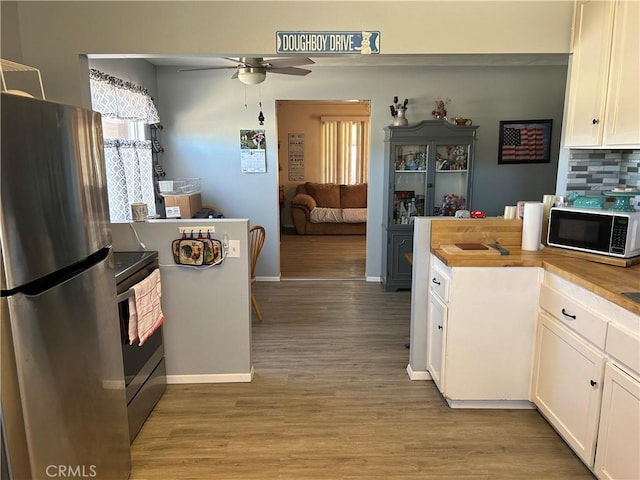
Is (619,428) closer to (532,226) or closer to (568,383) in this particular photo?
(568,383)

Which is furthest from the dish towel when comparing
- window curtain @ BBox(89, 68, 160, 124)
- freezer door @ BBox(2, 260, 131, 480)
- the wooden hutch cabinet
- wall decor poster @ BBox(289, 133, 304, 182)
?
wall decor poster @ BBox(289, 133, 304, 182)

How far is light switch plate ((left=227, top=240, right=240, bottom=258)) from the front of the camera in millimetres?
2830

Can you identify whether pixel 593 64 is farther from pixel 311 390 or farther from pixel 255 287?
pixel 255 287

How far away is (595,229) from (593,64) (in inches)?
36.6

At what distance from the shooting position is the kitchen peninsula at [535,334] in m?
1.85

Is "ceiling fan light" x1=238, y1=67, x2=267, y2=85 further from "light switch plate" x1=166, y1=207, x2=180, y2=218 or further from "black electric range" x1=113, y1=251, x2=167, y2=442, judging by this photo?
"black electric range" x1=113, y1=251, x2=167, y2=442

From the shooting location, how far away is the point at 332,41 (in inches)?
101

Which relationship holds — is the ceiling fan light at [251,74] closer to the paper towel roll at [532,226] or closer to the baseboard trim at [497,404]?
the paper towel roll at [532,226]

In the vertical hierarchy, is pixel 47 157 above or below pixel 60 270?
above

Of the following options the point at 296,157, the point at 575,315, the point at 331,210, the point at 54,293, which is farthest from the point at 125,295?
the point at 296,157

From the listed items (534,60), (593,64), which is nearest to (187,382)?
(593,64)

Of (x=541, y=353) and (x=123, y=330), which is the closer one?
(x=123, y=330)

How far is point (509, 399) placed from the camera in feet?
8.54

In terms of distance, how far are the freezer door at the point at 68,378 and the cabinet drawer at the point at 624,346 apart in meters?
2.06
